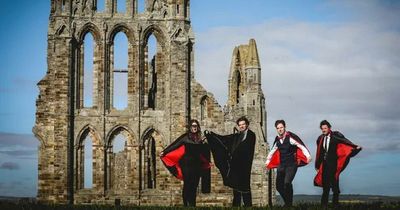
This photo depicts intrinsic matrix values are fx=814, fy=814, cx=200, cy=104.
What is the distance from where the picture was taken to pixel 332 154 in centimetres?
2108

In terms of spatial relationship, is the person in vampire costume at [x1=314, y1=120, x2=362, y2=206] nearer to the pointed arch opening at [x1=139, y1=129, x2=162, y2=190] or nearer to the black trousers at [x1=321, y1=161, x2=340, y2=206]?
the black trousers at [x1=321, y1=161, x2=340, y2=206]

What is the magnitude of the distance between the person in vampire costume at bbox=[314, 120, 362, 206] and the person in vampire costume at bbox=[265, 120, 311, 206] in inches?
20.4

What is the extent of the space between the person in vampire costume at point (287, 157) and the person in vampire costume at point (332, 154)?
0.52m

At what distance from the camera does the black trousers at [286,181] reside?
20734 millimetres

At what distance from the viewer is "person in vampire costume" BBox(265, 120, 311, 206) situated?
20.8 meters

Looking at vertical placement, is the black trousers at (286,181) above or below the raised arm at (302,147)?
below

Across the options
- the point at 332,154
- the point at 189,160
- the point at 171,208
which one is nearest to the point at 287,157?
the point at 332,154

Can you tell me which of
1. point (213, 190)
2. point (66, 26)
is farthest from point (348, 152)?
point (66, 26)

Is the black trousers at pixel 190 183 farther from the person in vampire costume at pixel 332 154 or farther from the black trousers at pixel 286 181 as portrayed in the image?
the person in vampire costume at pixel 332 154

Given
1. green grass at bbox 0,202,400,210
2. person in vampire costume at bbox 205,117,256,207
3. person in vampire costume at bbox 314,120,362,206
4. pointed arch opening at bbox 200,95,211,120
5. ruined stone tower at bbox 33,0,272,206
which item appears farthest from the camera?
pointed arch opening at bbox 200,95,211,120

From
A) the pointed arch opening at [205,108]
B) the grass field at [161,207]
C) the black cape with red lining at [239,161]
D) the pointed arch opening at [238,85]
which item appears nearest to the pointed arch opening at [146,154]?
the pointed arch opening at [205,108]

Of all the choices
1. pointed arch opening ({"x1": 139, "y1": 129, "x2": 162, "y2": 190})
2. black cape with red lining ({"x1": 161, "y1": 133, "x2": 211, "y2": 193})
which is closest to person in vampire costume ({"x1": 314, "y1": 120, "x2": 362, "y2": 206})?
black cape with red lining ({"x1": 161, "y1": 133, "x2": 211, "y2": 193})

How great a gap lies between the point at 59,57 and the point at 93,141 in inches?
171

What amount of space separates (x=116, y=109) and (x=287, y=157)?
1968 centimetres
